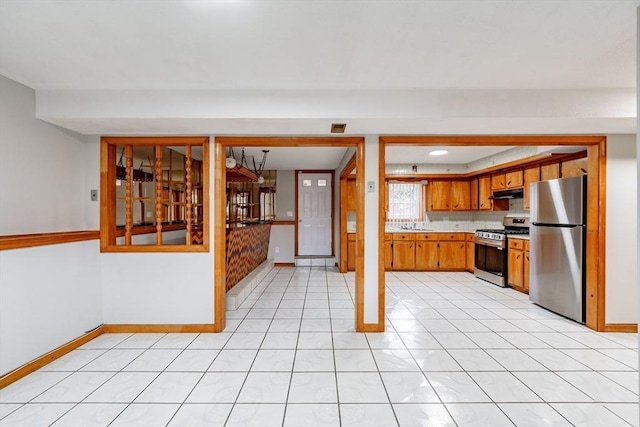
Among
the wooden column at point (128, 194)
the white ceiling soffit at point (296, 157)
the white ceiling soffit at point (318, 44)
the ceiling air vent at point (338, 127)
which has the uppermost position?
the white ceiling soffit at point (318, 44)

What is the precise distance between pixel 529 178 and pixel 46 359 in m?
6.31

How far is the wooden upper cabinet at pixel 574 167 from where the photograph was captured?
12.5 feet

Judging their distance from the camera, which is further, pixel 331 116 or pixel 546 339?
pixel 546 339

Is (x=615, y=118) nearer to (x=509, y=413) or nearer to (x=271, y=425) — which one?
(x=509, y=413)

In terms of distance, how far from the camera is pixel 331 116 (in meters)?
2.55

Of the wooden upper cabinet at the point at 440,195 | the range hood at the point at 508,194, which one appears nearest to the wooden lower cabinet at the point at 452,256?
the wooden upper cabinet at the point at 440,195

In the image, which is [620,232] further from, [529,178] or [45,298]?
[45,298]

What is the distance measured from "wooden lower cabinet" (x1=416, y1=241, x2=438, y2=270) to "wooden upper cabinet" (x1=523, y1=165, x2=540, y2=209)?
1837mm

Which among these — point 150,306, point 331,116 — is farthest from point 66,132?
point 331,116

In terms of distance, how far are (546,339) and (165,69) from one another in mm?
4137

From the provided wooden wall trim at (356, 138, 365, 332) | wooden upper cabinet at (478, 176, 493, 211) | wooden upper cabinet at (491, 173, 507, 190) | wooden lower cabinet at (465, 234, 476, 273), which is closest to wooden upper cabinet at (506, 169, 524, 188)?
wooden upper cabinet at (491, 173, 507, 190)

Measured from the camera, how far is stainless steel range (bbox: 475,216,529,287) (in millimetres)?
4977

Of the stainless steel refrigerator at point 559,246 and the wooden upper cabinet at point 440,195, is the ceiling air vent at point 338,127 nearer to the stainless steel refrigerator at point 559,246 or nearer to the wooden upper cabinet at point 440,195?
the stainless steel refrigerator at point 559,246

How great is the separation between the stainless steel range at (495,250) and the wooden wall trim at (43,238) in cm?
567
